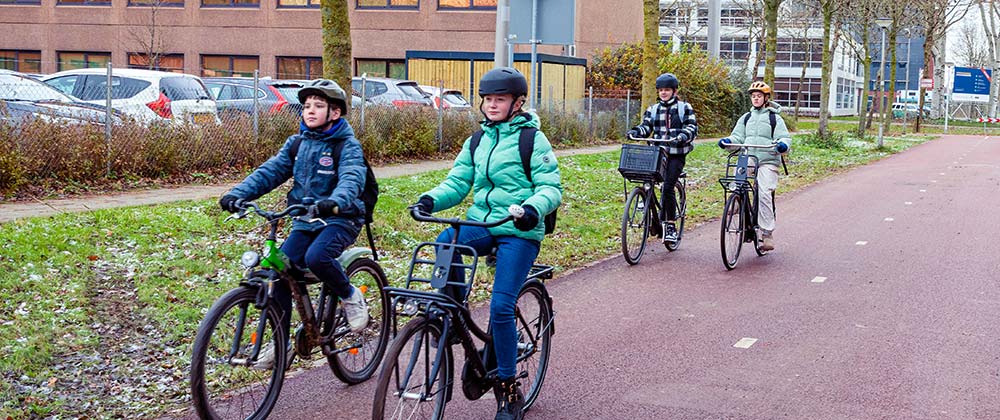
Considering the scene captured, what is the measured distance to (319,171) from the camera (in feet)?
18.0

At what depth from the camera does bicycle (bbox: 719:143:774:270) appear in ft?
33.4

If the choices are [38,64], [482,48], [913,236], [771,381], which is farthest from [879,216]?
[38,64]

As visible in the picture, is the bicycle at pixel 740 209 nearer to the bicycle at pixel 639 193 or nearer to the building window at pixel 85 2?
the bicycle at pixel 639 193

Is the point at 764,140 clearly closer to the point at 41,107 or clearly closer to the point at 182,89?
the point at 41,107

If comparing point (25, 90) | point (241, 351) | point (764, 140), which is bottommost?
point (241, 351)

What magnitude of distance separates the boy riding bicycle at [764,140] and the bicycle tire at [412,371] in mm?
6637

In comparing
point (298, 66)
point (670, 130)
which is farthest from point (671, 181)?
Answer: point (298, 66)

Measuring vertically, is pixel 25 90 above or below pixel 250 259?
above

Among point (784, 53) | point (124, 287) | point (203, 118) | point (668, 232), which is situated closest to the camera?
point (124, 287)

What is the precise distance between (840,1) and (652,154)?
31.6 m

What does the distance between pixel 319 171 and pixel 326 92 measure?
39 centimetres

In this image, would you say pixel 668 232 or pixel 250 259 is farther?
pixel 668 232

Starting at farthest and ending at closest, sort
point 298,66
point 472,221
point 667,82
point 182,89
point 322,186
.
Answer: point 298,66 < point 182,89 < point 667,82 < point 322,186 < point 472,221

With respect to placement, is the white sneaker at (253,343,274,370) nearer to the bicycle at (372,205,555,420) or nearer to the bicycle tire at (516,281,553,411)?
the bicycle at (372,205,555,420)
